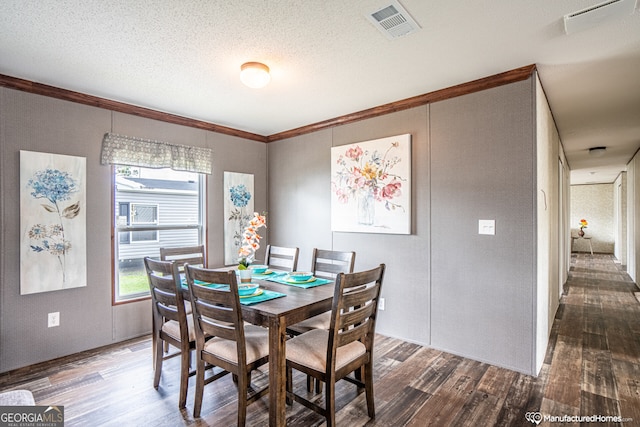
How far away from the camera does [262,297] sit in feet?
6.71

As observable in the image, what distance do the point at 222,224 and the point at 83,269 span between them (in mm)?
1545

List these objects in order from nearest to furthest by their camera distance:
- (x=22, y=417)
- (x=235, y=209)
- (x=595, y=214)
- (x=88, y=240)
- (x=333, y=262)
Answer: (x=22, y=417)
(x=333, y=262)
(x=88, y=240)
(x=235, y=209)
(x=595, y=214)

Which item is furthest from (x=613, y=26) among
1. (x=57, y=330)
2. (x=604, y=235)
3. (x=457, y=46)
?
(x=604, y=235)

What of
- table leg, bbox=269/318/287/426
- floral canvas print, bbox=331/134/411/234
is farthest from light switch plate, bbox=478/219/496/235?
table leg, bbox=269/318/287/426

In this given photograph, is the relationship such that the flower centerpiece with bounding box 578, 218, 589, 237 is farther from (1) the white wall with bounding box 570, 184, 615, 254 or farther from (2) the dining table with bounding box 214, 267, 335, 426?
(2) the dining table with bounding box 214, 267, 335, 426

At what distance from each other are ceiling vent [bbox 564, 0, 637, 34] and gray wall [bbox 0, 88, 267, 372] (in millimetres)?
3676

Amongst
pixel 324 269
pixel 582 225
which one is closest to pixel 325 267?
pixel 324 269

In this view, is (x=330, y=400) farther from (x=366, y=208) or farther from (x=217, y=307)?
(x=366, y=208)

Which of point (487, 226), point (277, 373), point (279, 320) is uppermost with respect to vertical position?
point (487, 226)

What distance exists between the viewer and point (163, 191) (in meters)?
3.71

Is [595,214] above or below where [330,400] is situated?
above

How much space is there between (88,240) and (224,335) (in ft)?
6.95

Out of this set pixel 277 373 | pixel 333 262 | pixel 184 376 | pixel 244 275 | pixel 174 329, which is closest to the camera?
pixel 277 373

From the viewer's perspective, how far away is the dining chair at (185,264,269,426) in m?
1.77
